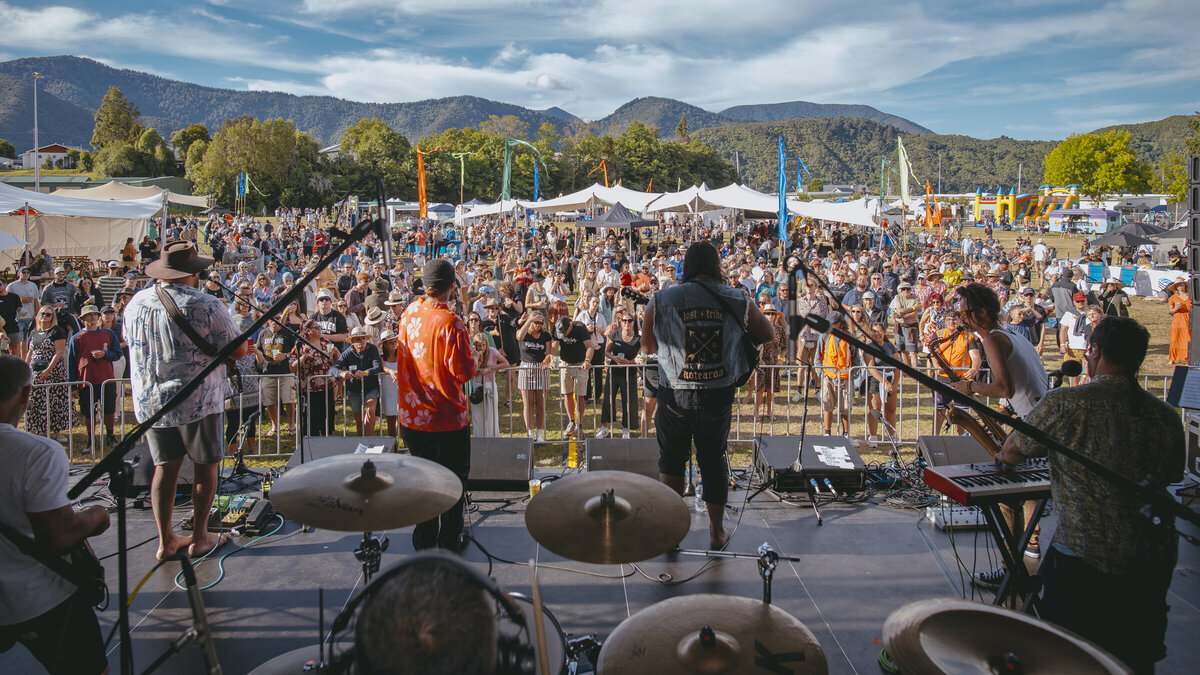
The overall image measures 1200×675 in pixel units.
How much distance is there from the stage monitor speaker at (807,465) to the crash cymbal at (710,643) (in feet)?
→ 12.3

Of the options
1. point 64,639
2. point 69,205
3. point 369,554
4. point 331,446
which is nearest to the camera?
point 64,639

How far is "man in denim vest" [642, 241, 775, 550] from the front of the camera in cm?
429

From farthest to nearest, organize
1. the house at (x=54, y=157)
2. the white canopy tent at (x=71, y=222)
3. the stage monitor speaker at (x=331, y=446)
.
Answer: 1. the house at (x=54, y=157)
2. the white canopy tent at (x=71, y=222)
3. the stage monitor speaker at (x=331, y=446)

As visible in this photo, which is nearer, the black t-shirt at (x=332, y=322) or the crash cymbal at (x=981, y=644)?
the crash cymbal at (x=981, y=644)

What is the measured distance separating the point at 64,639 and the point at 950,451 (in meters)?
5.98

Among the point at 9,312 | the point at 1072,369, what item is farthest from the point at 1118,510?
the point at 9,312

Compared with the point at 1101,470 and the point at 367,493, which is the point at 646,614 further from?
the point at 367,493

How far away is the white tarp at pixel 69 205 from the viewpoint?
15.0 m

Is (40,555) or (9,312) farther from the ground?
(9,312)

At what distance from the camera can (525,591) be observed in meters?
4.50

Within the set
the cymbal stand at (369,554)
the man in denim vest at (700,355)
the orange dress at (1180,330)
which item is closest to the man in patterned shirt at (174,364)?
the cymbal stand at (369,554)

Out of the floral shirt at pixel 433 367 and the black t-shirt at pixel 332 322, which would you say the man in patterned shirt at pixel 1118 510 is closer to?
the floral shirt at pixel 433 367

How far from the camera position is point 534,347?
821 cm

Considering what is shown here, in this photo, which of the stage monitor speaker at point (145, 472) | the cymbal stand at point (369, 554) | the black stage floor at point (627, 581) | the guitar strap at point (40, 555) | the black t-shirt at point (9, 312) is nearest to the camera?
the guitar strap at point (40, 555)
